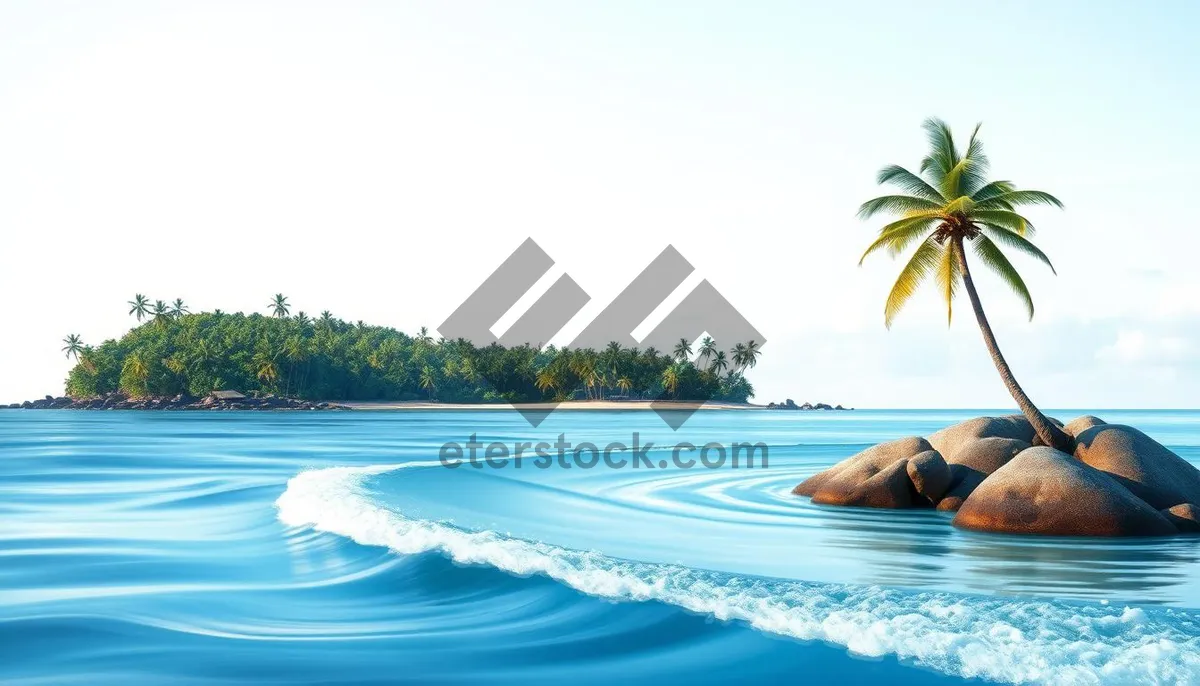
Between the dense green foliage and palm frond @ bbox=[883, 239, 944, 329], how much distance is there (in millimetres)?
124374

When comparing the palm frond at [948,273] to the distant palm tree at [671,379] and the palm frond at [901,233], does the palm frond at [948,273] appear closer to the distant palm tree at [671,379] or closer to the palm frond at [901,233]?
the palm frond at [901,233]

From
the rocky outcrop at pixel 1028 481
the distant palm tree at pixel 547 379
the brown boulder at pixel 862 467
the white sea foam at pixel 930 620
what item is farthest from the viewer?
the distant palm tree at pixel 547 379

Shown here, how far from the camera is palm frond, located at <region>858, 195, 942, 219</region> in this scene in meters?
25.6

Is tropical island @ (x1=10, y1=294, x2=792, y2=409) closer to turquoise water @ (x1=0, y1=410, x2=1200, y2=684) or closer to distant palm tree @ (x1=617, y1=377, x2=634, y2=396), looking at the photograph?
distant palm tree @ (x1=617, y1=377, x2=634, y2=396)

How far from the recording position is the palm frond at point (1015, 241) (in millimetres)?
25125

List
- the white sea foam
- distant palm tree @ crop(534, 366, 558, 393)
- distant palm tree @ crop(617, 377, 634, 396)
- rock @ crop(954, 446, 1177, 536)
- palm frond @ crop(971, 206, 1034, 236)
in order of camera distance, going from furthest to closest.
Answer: distant palm tree @ crop(534, 366, 558, 393) → distant palm tree @ crop(617, 377, 634, 396) → palm frond @ crop(971, 206, 1034, 236) → rock @ crop(954, 446, 1177, 536) → the white sea foam

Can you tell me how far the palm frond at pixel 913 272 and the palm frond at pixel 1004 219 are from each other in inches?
49.9

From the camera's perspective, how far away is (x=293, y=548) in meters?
14.7

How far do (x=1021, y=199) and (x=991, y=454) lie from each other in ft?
24.3

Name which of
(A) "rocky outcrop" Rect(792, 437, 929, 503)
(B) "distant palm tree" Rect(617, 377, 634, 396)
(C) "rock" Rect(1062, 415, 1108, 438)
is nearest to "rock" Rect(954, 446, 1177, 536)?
(C) "rock" Rect(1062, 415, 1108, 438)

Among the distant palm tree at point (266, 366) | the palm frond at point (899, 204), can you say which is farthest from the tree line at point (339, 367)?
the palm frond at point (899, 204)

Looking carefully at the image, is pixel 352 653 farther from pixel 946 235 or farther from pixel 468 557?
pixel 946 235

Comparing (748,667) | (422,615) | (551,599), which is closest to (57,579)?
(422,615)

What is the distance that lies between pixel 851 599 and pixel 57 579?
A: 379 inches
